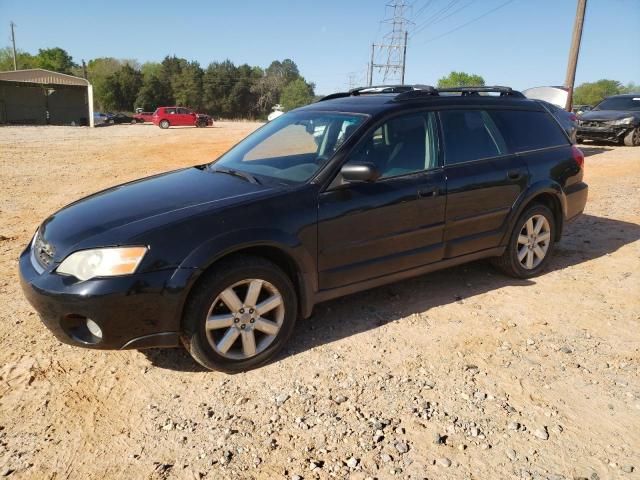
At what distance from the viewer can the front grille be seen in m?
3.11

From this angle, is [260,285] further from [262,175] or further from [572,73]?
[572,73]

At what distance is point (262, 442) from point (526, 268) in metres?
3.32

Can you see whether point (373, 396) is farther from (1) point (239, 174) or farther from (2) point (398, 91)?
(2) point (398, 91)

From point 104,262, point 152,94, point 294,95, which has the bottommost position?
point 104,262

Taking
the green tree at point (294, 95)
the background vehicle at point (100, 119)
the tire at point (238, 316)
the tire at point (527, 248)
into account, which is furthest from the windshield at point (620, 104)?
the green tree at point (294, 95)

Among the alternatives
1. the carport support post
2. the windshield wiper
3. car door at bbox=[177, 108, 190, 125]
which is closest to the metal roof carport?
the carport support post

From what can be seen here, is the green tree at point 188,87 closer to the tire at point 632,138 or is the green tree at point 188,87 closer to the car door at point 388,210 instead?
the tire at point 632,138

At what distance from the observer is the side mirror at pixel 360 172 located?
11.3 feet

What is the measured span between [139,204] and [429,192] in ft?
7.14

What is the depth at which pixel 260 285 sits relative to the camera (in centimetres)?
327

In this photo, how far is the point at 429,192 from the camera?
402 cm

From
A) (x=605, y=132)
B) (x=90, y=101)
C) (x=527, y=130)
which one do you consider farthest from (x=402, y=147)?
(x=90, y=101)

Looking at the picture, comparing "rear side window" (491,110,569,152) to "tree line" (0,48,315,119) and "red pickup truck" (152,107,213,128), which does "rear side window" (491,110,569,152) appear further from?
"tree line" (0,48,315,119)

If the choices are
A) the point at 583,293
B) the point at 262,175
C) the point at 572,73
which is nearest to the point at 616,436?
the point at 583,293
